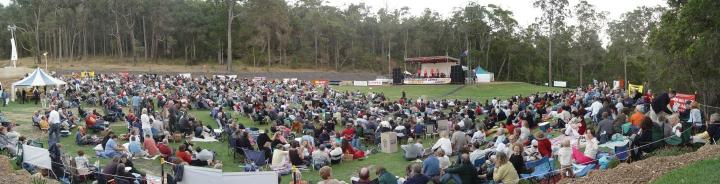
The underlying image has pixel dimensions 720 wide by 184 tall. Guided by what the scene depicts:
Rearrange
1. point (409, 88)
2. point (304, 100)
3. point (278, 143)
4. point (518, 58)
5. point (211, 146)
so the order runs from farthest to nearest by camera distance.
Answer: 1. point (518, 58)
2. point (409, 88)
3. point (304, 100)
4. point (211, 146)
5. point (278, 143)

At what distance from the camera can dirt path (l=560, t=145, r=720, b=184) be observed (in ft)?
29.2

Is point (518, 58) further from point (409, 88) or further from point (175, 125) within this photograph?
point (175, 125)

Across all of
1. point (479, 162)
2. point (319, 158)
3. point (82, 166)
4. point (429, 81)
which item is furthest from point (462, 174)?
point (429, 81)

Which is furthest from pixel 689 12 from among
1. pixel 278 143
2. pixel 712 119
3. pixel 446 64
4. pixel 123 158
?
pixel 446 64

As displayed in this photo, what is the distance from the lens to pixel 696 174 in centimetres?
851

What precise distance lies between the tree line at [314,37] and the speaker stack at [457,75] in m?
18.5

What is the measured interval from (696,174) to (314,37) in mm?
78958

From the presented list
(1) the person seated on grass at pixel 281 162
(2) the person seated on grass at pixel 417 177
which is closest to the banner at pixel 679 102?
(2) the person seated on grass at pixel 417 177

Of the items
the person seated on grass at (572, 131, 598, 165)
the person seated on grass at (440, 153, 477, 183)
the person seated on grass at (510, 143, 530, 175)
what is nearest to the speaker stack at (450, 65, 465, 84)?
the person seated on grass at (572, 131, 598, 165)

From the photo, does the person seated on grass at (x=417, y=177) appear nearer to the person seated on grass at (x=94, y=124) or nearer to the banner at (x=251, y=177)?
the banner at (x=251, y=177)

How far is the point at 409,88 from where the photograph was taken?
167ft

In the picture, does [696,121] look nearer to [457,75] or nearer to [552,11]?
[457,75]

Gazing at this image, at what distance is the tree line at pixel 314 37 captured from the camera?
7519cm

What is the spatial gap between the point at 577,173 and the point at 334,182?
4.61 meters
